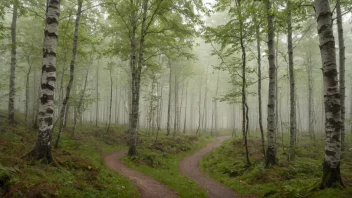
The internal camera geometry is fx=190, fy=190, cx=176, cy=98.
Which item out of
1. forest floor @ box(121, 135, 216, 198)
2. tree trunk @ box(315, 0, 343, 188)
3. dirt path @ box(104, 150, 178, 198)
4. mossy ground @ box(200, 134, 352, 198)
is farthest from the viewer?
forest floor @ box(121, 135, 216, 198)

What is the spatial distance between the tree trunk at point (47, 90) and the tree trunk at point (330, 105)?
10.4 metres

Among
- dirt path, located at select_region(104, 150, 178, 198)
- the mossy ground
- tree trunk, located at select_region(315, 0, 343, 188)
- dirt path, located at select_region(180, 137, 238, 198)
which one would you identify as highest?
tree trunk, located at select_region(315, 0, 343, 188)

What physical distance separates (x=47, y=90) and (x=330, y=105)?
1060 cm

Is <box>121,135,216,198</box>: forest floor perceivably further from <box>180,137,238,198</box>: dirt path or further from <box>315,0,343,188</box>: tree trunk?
<box>315,0,343,188</box>: tree trunk

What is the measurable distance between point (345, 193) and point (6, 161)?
11033 mm

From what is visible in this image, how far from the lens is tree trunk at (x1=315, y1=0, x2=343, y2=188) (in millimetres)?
6055

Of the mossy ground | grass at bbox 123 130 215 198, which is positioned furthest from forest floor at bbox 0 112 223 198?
the mossy ground

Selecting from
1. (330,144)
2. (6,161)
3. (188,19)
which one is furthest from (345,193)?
(188,19)

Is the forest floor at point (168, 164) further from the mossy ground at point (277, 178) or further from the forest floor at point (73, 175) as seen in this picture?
the mossy ground at point (277, 178)

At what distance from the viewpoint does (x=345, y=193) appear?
5602 mm

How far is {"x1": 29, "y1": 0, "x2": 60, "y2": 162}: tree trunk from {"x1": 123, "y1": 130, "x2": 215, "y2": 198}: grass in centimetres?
576

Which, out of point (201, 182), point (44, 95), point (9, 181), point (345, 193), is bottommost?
point (201, 182)

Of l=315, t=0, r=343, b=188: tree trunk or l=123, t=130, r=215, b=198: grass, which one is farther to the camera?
l=123, t=130, r=215, b=198: grass

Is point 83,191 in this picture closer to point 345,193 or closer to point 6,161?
point 6,161
